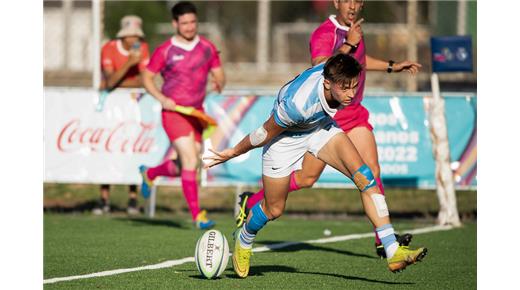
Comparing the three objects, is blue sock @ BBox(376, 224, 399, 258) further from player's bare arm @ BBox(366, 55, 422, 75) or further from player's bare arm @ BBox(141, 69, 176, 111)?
player's bare arm @ BBox(141, 69, 176, 111)

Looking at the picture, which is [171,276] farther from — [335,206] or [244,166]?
[335,206]

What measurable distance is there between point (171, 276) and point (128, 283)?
50 cm

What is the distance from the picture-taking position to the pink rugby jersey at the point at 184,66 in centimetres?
1275

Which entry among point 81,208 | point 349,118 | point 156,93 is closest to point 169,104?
point 156,93

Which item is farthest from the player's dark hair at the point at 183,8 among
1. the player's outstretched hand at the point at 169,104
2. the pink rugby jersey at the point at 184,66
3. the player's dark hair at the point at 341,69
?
the player's dark hair at the point at 341,69

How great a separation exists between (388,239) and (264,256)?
2.45 m

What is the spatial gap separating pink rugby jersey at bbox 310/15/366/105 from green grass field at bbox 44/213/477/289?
1578 mm

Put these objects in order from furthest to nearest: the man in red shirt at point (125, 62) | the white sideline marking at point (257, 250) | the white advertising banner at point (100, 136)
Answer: the man in red shirt at point (125, 62), the white advertising banner at point (100, 136), the white sideline marking at point (257, 250)

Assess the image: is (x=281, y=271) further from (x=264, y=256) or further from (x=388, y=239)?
(x=388, y=239)

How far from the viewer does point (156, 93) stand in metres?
12.6

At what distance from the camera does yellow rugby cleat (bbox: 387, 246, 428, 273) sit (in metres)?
7.79

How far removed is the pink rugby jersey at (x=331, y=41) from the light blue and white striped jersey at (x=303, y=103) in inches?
56.4

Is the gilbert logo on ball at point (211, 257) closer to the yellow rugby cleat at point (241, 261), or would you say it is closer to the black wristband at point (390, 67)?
the yellow rugby cleat at point (241, 261)

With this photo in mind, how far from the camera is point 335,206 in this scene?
16469 mm
